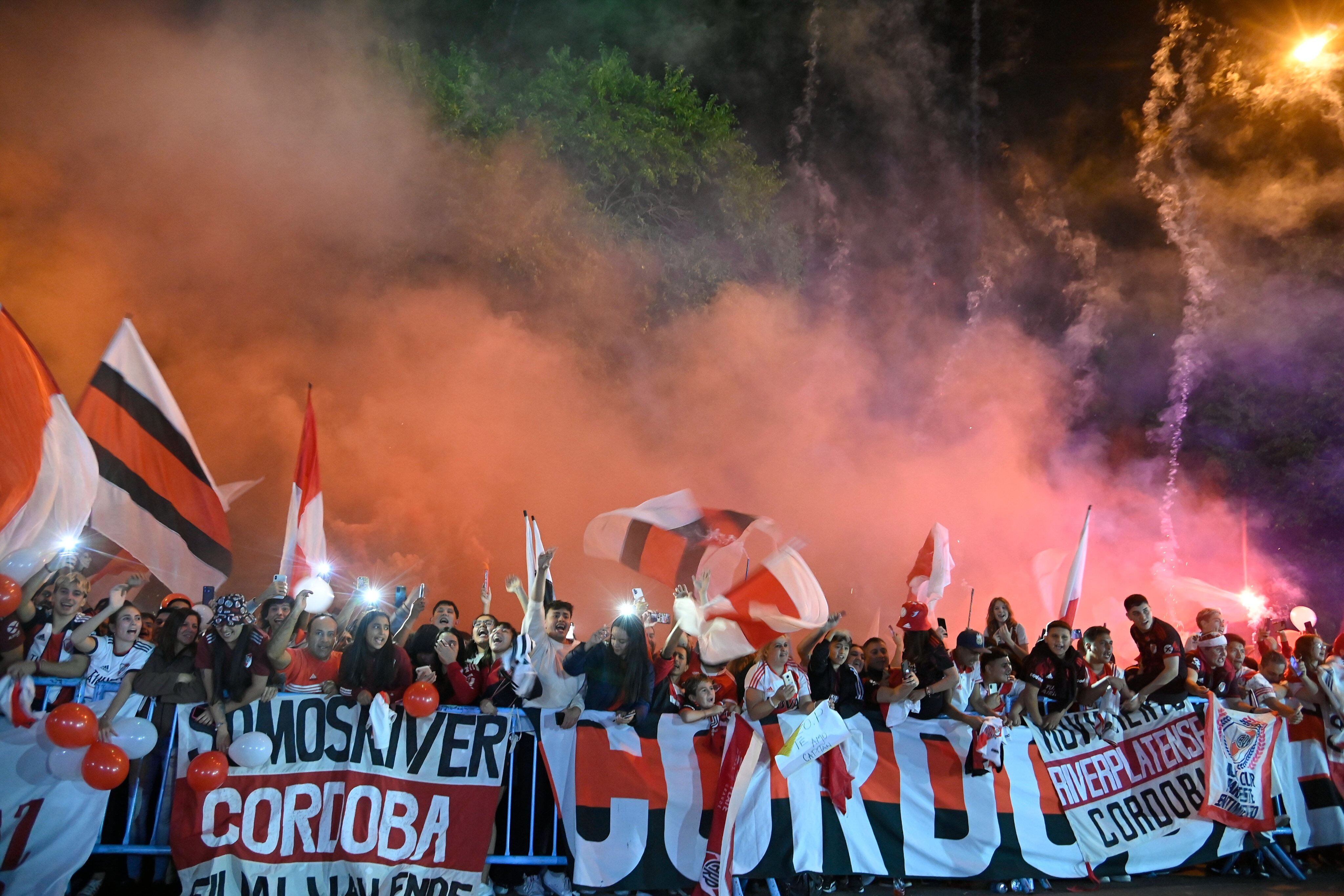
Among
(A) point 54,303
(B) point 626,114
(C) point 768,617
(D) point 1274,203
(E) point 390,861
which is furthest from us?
(D) point 1274,203

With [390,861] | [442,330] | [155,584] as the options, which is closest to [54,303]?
[155,584]

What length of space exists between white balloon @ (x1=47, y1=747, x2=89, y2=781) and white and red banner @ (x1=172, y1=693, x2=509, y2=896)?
462mm

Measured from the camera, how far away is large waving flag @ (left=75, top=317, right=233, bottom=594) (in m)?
5.85

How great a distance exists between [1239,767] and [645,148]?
13.9 metres

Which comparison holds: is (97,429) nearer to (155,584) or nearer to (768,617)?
(768,617)

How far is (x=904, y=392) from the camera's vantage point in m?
17.2

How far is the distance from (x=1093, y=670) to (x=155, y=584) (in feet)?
37.1

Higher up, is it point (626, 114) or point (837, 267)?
point (626, 114)

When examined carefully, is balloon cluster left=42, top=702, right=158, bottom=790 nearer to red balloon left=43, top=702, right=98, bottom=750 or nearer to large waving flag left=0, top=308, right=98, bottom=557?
red balloon left=43, top=702, right=98, bottom=750

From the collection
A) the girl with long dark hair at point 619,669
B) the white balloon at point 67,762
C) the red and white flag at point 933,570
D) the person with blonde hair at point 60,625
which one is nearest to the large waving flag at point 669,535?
the red and white flag at point 933,570

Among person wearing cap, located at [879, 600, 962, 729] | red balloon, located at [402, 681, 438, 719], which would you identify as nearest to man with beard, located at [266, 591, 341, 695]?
red balloon, located at [402, 681, 438, 719]

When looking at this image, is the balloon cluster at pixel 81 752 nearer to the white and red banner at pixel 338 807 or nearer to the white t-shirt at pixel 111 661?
the white and red banner at pixel 338 807

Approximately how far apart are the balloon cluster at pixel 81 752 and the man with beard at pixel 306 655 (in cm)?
82

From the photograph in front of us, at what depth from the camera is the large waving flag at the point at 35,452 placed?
496cm
